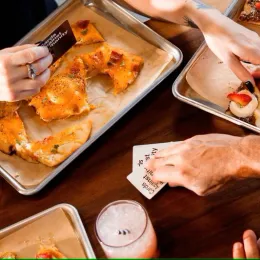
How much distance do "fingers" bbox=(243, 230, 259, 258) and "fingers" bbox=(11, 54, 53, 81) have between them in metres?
0.99

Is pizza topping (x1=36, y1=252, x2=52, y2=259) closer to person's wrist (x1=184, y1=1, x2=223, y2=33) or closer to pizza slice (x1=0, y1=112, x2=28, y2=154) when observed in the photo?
pizza slice (x1=0, y1=112, x2=28, y2=154)

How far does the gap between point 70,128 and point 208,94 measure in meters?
0.57

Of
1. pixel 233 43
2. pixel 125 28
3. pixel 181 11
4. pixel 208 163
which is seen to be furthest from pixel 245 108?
pixel 125 28

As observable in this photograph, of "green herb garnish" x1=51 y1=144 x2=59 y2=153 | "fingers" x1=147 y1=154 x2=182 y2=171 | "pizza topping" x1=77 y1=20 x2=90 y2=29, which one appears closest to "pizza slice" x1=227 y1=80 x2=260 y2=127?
"fingers" x1=147 y1=154 x2=182 y2=171

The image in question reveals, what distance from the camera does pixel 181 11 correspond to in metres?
2.14

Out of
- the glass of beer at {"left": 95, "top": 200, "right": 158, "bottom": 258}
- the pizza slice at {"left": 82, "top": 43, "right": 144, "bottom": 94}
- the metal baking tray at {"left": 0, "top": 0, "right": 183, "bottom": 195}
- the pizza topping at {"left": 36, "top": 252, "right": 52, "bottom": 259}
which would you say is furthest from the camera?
the pizza slice at {"left": 82, "top": 43, "right": 144, "bottom": 94}

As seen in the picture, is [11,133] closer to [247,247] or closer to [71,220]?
[71,220]

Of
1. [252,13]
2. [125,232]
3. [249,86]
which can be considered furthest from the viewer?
[252,13]

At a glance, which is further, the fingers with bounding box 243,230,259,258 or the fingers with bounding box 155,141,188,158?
the fingers with bounding box 155,141,188,158

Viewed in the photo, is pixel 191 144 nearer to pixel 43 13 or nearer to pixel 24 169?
pixel 24 169

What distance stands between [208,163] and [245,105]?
1.37 feet

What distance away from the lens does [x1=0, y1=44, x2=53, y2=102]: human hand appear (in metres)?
1.88

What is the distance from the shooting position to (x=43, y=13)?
2.68 meters

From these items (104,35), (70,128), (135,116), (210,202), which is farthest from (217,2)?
(210,202)
